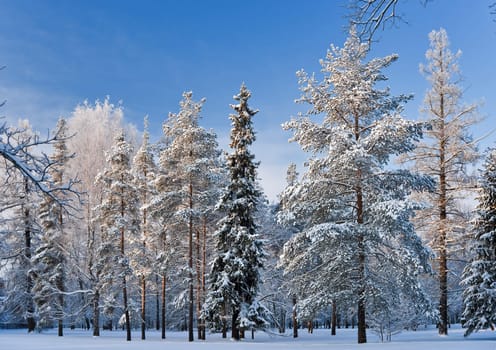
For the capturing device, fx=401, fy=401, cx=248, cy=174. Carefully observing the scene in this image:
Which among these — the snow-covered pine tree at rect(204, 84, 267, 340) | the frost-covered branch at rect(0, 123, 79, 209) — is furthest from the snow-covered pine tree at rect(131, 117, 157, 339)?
the frost-covered branch at rect(0, 123, 79, 209)

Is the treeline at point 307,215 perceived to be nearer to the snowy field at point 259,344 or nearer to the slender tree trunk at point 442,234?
the slender tree trunk at point 442,234

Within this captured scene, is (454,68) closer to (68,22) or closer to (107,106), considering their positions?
(68,22)

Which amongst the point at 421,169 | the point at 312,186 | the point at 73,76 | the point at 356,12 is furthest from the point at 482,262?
the point at 73,76

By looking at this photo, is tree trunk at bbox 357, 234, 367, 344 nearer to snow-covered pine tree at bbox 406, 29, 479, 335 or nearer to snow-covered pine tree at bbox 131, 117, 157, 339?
snow-covered pine tree at bbox 406, 29, 479, 335

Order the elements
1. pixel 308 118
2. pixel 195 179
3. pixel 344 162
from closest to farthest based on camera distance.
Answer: pixel 344 162, pixel 308 118, pixel 195 179

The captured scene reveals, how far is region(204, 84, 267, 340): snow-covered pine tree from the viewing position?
20078mm

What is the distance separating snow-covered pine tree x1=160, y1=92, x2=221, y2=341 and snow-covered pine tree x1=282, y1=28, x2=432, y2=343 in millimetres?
8514

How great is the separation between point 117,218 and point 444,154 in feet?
58.9

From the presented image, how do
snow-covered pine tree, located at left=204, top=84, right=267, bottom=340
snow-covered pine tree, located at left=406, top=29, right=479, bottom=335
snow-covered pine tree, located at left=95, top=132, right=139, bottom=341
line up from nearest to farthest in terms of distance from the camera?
1. snow-covered pine tree, located at left=406, top=29, right=479, bottom=335
2. snow-covered pine tree, located at left=204, top=84, right=267, bottom=340
3. snow-covered pine tree, located at left=95, top=132, right=139, bottom=341

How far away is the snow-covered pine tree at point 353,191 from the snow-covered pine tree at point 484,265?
25.3 ft

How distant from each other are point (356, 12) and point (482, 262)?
62.6ft

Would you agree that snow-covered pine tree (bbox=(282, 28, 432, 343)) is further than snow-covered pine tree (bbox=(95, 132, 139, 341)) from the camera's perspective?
No

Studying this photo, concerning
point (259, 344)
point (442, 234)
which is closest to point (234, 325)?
point (259, 344)

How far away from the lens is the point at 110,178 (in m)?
23.9
